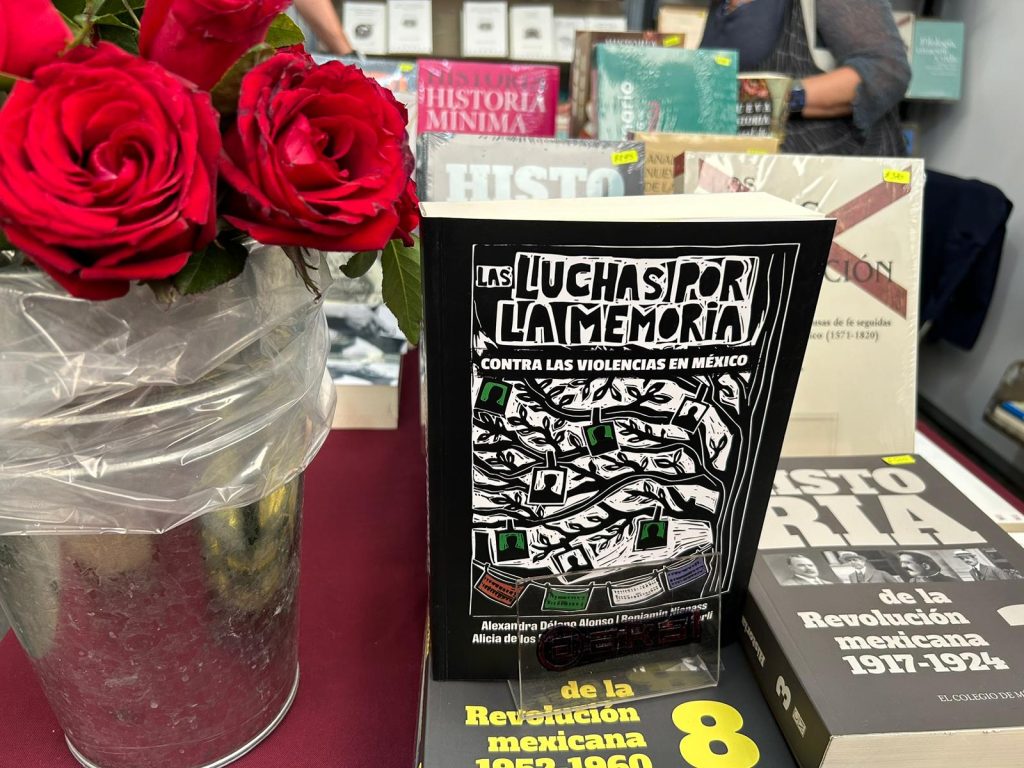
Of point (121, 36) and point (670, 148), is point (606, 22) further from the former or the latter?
point (121, 36)

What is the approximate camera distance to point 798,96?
136 cm

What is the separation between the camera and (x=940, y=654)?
0.49m

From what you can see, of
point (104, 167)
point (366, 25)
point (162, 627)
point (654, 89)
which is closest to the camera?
point (104, 167)

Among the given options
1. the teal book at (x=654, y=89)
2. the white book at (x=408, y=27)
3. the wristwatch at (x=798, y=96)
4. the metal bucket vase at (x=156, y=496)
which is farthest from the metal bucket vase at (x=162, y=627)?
the white book at (x=408, y=27)

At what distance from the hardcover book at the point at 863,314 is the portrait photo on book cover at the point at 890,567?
9.2 inches

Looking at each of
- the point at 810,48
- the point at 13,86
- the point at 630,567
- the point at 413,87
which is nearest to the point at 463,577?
the point at 630,567

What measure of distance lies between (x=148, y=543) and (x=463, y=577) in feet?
0.66

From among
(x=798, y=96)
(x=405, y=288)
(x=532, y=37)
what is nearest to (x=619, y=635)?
(x=405, y=288)

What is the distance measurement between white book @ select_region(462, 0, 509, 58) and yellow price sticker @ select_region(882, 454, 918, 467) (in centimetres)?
169

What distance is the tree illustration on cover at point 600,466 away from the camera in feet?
1.48

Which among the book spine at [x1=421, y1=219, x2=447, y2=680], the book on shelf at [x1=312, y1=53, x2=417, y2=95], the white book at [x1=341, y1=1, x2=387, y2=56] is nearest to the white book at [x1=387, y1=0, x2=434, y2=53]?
the white book at [x1=341, y1=1, x2=387, y2=56]

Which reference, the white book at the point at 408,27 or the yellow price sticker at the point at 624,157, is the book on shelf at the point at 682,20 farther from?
the yellow price sticker at the point at 624,157

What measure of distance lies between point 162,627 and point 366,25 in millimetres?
1983

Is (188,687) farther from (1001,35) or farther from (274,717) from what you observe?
(1001,35)
